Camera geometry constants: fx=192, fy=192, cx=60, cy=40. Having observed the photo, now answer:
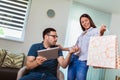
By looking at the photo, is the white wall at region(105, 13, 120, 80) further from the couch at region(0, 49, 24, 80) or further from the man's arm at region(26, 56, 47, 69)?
the man's arm at region(26, 56, 47, 69)

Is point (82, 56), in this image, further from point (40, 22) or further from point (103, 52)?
point (40, 22)

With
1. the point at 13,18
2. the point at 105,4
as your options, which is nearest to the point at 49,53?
the point at 13,18

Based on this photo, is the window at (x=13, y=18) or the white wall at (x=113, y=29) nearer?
the window at (x=13, y=18)

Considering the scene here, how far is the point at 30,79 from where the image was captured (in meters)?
1.97

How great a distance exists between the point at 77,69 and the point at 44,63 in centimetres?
39

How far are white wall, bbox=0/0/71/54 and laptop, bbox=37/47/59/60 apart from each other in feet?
5.26

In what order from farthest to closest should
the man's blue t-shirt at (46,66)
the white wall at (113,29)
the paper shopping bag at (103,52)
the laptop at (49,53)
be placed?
the white wall at (113,29), the man's blue t-shirt at (46,66), the laptop at (49,53), the paper shopping bag at (103,52)

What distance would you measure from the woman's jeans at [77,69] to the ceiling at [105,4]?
198cm

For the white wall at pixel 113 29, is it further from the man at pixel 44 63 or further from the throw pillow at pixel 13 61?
the man at pixel 44 63

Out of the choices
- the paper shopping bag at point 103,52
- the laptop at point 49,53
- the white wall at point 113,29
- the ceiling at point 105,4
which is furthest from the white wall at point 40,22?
the paper shopping bag at point 103,52

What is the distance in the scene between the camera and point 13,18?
11.3 feet

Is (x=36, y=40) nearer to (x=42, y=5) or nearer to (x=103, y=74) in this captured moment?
(x=42, y=5)

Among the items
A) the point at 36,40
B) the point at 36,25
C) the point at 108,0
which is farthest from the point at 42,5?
the point at 108,0

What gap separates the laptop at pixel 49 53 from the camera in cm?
190
